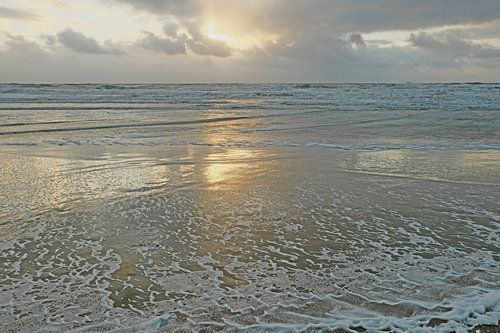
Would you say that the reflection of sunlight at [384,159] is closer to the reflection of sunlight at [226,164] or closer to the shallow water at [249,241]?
the shallow water at [249,241]

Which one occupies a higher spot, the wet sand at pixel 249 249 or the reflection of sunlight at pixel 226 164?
the reflection of sunlight at pixel 226 164

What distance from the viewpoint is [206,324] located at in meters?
3.31

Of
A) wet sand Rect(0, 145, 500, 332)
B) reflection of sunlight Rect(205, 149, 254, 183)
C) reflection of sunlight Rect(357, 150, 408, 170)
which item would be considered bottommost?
Result: wet sand Rect(0, 145, 500, 332)

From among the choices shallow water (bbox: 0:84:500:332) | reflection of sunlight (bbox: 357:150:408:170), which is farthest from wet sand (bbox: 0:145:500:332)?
reflection of sunlight (bbox: 357:150:408:170)

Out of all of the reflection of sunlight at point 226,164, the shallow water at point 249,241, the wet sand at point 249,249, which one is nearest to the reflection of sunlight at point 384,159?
the shallow water at point 249,241

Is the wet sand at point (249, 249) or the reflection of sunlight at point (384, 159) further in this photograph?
the reflection of sunlight at point (384, 159)

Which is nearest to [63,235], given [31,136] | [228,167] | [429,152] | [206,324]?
[206,324]

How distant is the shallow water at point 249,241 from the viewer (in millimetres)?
3465

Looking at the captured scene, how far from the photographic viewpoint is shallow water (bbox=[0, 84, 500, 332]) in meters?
3.46

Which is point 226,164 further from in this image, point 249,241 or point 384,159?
point 249,241

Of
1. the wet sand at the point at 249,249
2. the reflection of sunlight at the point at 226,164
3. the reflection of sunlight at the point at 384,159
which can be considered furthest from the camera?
the reflection of sunlight at the point at 384,159

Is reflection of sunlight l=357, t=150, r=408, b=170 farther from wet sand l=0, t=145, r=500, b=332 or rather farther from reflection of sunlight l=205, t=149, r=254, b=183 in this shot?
reflection of sunlight l=205, t=149, r=254, b=183

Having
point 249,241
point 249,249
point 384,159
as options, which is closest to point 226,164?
point 384,159

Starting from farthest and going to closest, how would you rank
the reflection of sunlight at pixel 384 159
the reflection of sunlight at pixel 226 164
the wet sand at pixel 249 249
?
1. the reflection of sunlight at pixel 384 159
2. the reflection of sunlight at pixel 226 164
3. the wet sand at pixel 249 249
